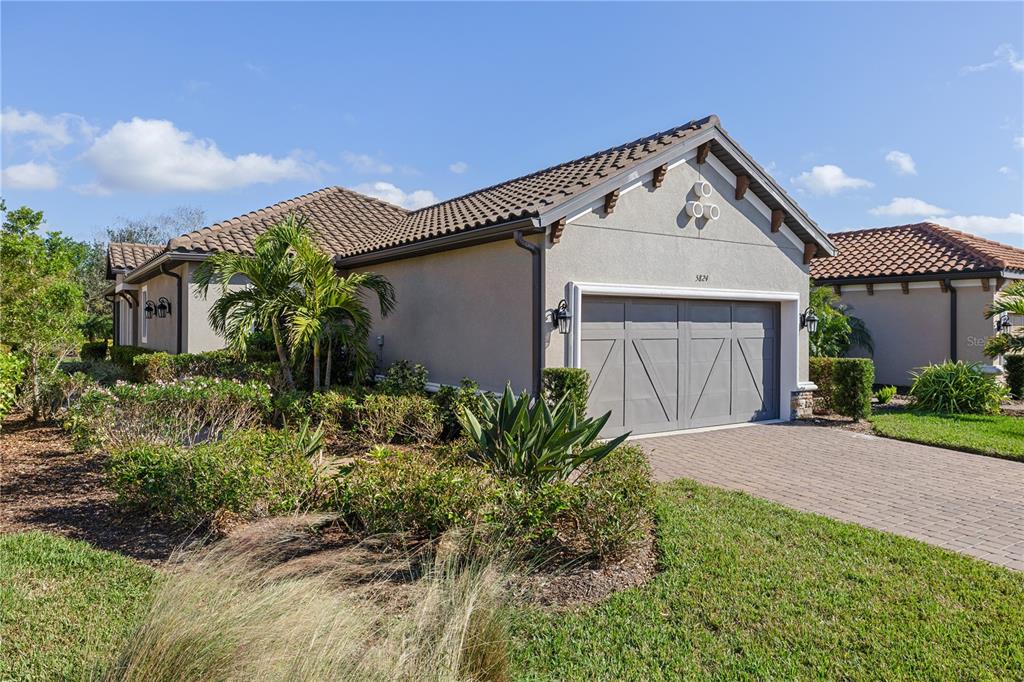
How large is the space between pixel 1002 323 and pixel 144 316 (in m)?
24.1

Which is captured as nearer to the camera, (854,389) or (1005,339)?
(854,389)

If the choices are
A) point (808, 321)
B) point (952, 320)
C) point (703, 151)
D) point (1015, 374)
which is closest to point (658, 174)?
point (703, 151)

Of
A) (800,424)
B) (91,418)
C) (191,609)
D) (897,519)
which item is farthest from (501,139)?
(191,609)

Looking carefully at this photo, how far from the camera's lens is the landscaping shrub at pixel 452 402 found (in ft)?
33.0

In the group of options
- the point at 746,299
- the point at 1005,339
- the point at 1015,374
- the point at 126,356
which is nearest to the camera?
the point at 746,299

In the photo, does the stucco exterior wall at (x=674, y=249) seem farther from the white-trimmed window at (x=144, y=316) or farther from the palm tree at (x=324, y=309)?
the white-trimmed window at (x=144, y=316)

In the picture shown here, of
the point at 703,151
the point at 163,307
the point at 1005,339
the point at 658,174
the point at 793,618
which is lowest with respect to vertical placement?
the point at 793,618

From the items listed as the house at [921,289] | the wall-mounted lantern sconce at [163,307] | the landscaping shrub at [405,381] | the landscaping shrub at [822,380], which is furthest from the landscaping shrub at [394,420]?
the house at [921,289]

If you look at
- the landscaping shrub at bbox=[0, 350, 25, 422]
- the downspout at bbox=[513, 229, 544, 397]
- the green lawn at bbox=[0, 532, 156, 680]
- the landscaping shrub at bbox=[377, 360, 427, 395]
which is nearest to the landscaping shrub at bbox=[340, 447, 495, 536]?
the green lawn at bbox=[0, 532, 156, 680]

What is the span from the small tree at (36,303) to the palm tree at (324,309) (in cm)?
472

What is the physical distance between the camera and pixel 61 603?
4371 millimetres

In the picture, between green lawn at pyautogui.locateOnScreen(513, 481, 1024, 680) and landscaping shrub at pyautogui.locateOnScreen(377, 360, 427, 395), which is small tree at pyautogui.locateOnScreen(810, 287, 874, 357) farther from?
green lawn at pyautogui.locateOnScreen(513, 481, 1024, 680)

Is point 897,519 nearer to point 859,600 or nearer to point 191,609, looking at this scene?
point 859,600

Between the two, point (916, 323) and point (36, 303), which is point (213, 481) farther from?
point (916, 323)
